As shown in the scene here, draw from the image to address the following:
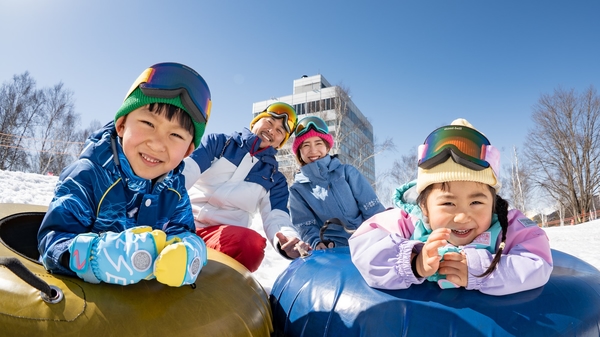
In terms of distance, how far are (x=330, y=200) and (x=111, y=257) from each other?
2.34m

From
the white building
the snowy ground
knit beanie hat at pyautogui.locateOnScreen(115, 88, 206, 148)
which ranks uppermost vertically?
the white building

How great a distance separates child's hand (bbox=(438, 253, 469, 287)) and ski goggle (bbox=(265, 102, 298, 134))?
2121mm

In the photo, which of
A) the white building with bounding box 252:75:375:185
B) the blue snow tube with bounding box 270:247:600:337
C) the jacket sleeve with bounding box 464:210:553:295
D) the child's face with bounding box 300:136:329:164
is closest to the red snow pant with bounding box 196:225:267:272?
the blue snow tube with bounding box 270:247:600:337

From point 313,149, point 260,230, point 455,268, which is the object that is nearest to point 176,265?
point 455,268

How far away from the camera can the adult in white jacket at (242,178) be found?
9.73 ft

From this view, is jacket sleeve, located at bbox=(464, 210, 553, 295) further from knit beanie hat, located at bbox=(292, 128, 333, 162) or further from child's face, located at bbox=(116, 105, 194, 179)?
knit beanie hat, located at bbox=(292, 128, 333, 162)

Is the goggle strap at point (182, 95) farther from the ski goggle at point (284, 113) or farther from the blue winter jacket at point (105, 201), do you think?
the ski goggle at point (284, 113)

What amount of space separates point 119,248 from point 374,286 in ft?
3.37

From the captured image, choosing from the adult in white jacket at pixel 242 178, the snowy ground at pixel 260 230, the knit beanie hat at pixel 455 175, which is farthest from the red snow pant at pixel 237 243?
the snowy ground at pixel 260 230

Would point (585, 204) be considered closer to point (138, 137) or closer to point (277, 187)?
point (277, 187)

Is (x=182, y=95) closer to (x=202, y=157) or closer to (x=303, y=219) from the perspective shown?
(x=202, y=157)

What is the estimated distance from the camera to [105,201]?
1.52m

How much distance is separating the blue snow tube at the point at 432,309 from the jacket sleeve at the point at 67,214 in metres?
1.02

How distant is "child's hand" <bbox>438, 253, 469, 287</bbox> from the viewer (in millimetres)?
1389
